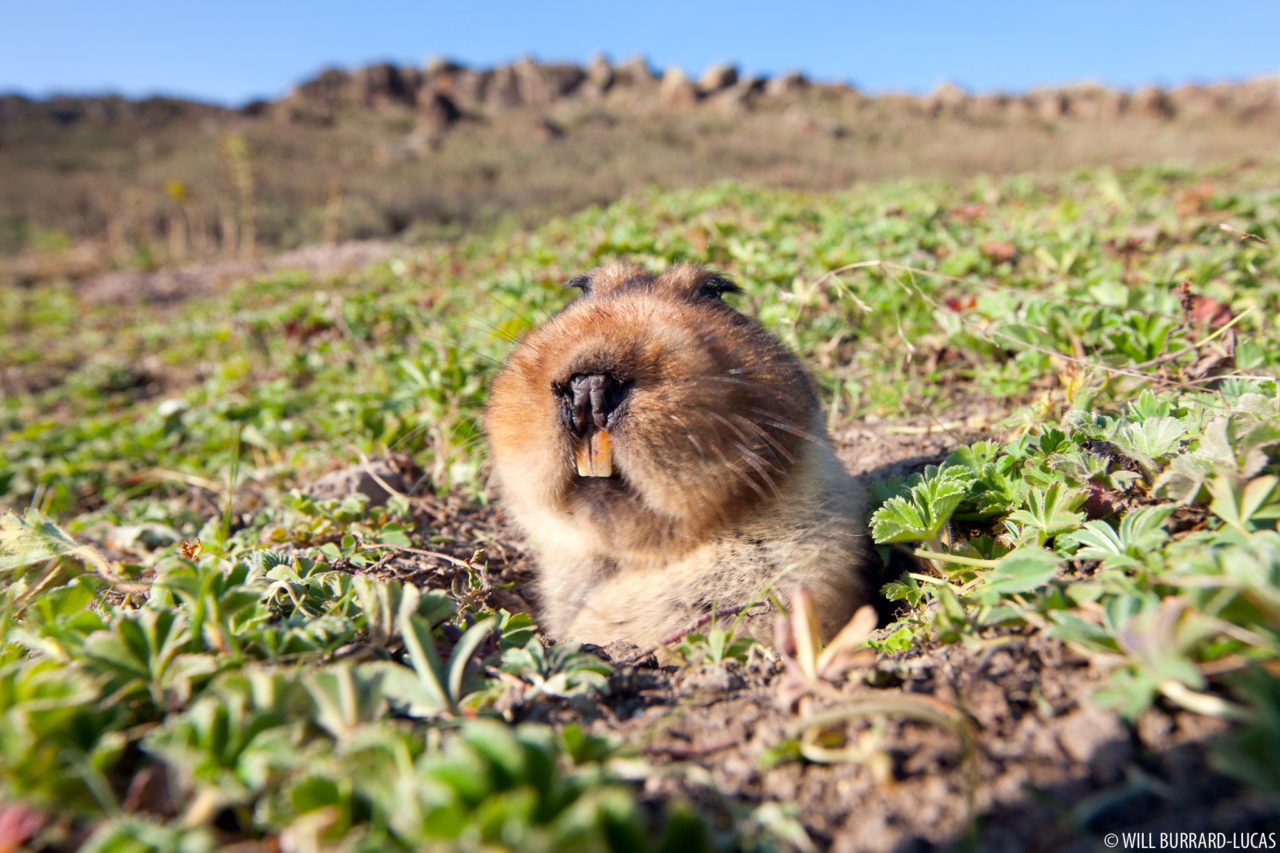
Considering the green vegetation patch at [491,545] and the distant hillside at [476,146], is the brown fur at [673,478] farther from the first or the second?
the distant hillside at [476,146]

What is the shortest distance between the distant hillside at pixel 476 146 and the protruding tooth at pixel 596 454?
1204 centimetres

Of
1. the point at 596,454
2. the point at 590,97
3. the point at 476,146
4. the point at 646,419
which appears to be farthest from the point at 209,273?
the point at 590,97

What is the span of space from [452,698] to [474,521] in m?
1.96

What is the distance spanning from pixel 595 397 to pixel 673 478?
318 millimetres

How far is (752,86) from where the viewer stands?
164 feet

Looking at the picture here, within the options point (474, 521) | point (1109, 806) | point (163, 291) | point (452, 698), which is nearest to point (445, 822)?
point (452, 698)

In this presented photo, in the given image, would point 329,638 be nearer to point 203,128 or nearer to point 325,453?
point 325,453

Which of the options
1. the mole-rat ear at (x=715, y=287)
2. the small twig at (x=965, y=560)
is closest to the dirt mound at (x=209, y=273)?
the mole-rat ear at (x=715, y=287)

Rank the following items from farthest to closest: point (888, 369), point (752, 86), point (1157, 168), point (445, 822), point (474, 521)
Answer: point (752, 86) → point (1157, 168) → point (888, 369) → point (474, 521) → point (445, 822)

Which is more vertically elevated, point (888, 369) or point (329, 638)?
point (888, 369)

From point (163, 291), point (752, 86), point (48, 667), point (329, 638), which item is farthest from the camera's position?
point (752, 86)

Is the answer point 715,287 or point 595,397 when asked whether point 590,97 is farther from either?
point 595,397

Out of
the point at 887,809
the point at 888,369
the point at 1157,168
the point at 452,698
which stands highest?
the point at 1157,168

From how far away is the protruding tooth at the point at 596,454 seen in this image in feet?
6.66
